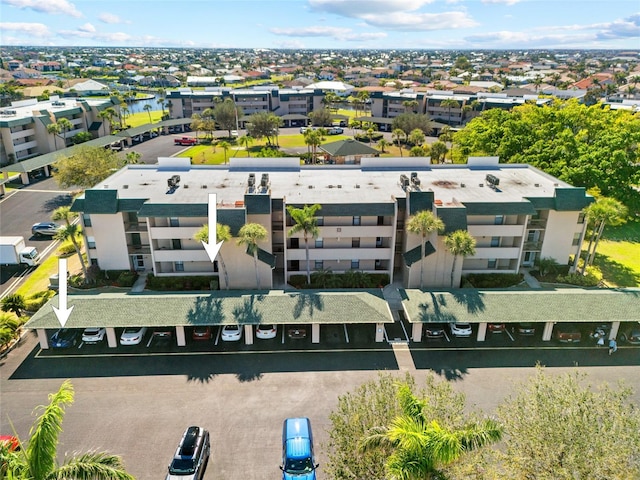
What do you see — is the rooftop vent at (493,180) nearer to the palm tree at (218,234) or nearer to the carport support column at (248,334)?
the palm tree at (218,234)

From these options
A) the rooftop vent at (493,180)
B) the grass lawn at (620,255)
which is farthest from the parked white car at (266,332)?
the grass lawn at (620,255)

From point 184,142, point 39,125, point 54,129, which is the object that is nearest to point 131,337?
point 54,129

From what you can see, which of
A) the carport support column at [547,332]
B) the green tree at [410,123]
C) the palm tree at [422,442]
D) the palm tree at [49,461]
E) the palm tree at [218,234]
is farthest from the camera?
the green tree at [410,123]

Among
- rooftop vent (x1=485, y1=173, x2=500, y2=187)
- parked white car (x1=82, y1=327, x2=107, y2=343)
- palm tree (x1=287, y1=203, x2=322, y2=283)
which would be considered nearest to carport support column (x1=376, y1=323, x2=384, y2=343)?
palm tree (x1=287, y1=203, x2=322, y2=283)

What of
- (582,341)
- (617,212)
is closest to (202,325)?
(582,341)

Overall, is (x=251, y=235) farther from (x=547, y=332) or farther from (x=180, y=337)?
(x=547, y=332)

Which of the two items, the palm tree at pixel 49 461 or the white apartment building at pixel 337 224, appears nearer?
the palm tree at pixel 49 461

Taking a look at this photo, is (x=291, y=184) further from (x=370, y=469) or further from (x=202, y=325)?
(x=370, y=469)
